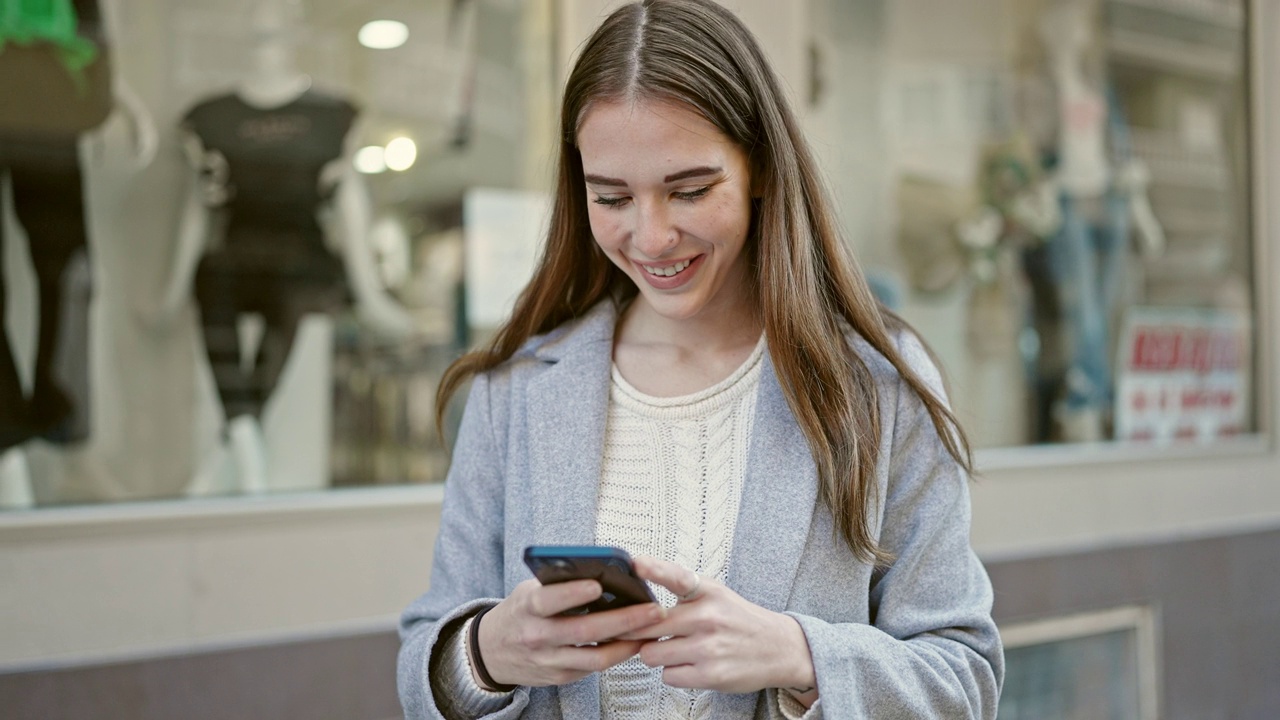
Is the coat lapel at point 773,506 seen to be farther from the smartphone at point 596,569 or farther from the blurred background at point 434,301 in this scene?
the blurred background at point 434,301

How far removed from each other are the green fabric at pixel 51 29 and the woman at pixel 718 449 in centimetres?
227

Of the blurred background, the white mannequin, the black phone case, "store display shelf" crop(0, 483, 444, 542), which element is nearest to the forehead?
the black phone case

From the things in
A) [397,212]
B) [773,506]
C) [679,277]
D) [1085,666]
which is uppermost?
[397,212]

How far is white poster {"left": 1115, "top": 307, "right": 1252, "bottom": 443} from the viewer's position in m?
5.60

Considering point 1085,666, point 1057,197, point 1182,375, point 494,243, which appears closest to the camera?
point 494,243

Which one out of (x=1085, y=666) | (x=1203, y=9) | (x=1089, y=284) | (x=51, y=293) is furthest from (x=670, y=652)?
(x=1203, y=9)

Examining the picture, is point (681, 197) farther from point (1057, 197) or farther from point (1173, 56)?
point (1173, 56)

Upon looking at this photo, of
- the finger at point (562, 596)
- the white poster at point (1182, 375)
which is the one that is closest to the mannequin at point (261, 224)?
the finger at point (562, 596)

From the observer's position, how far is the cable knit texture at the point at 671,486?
1.61 m

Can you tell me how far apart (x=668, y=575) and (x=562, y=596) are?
0.12 m

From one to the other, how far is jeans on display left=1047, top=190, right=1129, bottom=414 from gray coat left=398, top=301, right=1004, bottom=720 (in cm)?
405

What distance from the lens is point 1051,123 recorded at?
544 centimetres

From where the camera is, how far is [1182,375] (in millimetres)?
5723

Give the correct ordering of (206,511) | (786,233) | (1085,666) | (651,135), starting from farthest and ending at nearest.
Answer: (1085,666) < (206,511) < (786,233) < (651,135)
